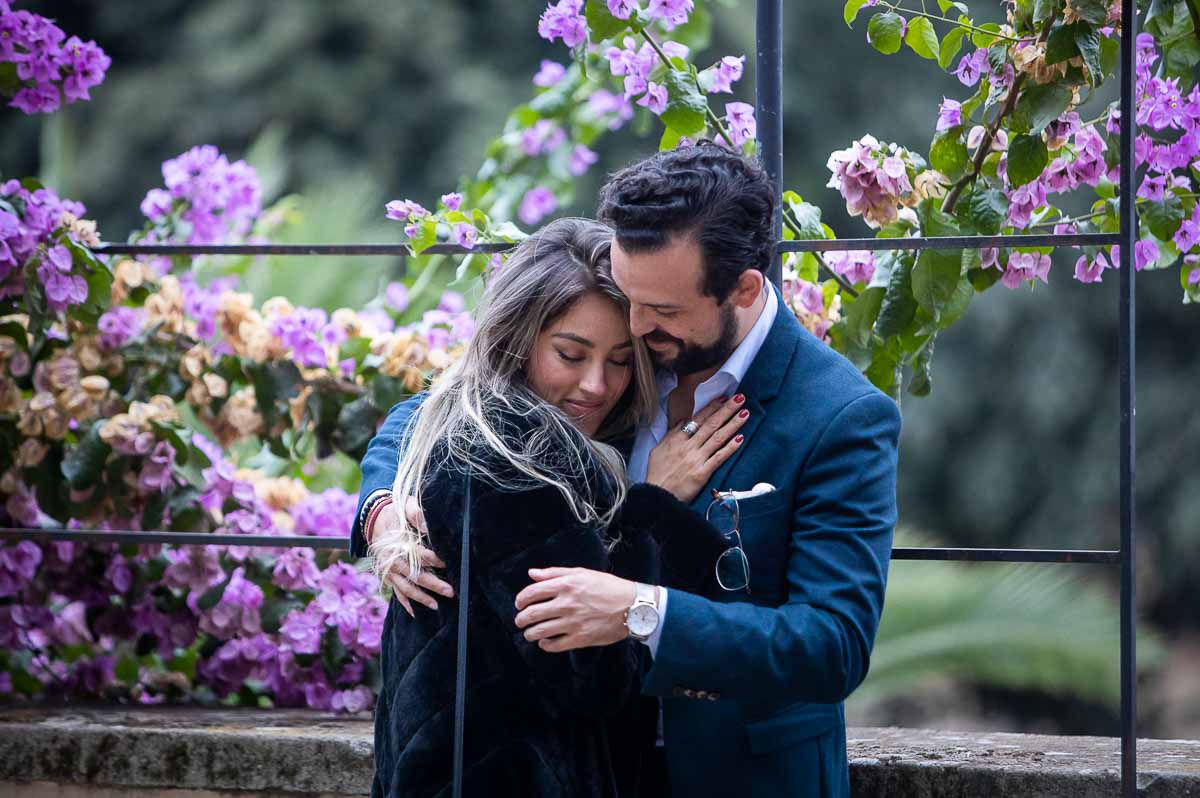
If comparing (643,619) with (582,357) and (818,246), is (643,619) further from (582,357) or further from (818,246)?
(818,246)

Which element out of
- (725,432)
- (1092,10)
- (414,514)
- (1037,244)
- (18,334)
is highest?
(1092,10)

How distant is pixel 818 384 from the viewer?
6.92 ft

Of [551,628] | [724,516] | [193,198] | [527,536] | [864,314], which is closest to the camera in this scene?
[551,628]

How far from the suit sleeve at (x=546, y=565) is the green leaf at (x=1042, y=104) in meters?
1.11

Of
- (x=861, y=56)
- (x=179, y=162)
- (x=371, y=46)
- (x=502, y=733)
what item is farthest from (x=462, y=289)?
(x=371, y=46)

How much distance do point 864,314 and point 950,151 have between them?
33cm

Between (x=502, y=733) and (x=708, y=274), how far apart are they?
2.30 ft

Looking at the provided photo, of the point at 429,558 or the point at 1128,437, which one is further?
the point at 1128,437

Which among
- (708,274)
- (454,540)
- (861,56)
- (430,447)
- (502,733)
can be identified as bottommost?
(502,733)

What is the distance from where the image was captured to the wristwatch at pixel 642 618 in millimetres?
1889

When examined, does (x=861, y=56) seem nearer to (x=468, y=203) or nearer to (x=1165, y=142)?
(x=468, y=203)

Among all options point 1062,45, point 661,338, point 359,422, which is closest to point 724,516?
point 661,338

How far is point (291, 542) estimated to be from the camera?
287 centimetres

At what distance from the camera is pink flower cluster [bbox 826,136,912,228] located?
8.62 ft
